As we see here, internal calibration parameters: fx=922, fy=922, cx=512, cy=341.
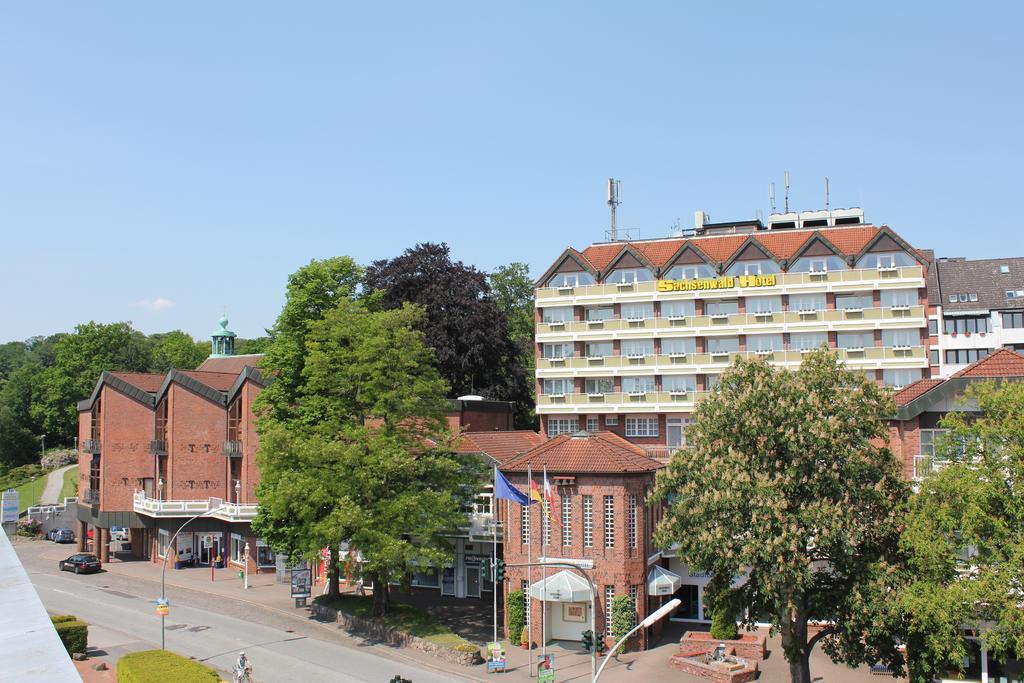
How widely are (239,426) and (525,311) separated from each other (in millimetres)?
44370

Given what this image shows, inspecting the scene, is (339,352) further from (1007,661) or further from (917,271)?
(917,271)

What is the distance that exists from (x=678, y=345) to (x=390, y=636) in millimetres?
30214

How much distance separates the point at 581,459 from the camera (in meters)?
46.1

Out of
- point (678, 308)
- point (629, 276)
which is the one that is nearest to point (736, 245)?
point (678, 308)

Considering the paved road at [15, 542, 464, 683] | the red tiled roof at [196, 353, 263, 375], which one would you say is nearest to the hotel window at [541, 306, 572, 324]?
the paved road at [15, 542, 464, 683]

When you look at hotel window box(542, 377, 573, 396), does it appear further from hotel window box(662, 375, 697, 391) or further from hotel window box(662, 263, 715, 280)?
hotel window box(662, 263, 715, 280)

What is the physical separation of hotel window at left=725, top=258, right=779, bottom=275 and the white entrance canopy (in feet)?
92.7

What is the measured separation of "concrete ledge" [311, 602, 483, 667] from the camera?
42.2 m

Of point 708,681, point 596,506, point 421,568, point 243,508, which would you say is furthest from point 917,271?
point 243,508

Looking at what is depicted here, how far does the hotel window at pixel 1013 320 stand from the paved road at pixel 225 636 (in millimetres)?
69674

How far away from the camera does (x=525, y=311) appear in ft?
345

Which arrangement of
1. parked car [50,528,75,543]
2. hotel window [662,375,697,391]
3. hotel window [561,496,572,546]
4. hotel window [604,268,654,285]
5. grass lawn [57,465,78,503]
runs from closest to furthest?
hotel window [561,496,572,546], hotel window [662,375,697,391], hotel window [604,268,654,285], parked car [50,528,75,543], grass lawn [57,465,78,503]

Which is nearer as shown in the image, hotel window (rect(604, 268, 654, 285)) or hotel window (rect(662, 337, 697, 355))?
hotel window (rect(662, 337, 697, 355))

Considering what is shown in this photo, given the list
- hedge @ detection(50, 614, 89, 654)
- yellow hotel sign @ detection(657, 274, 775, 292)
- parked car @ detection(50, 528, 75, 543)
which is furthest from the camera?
parked car @ detection(50, 528, 75, 543)
